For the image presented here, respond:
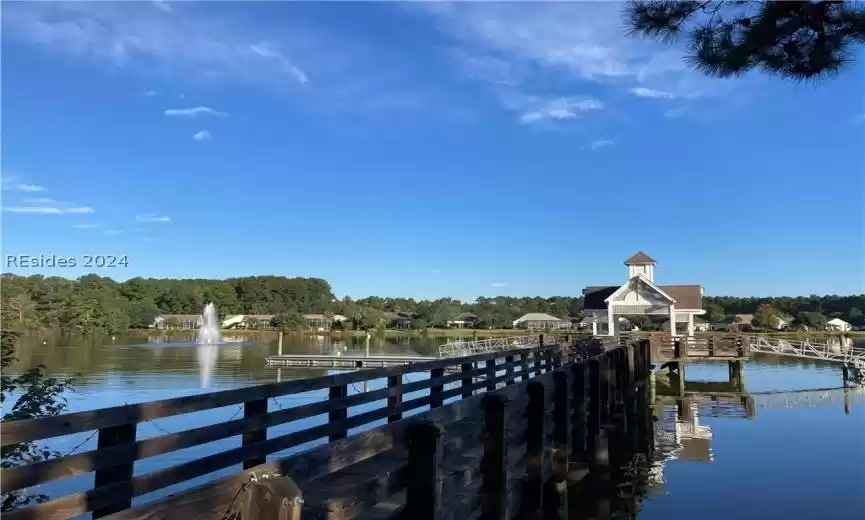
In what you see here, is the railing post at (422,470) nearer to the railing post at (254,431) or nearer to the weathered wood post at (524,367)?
the railing post at (254,431)

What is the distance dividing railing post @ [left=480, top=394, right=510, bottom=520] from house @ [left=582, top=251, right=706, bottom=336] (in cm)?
3101

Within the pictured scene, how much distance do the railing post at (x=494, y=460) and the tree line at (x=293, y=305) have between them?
52.5 meters

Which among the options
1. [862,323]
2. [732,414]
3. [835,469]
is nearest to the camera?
[835,469]

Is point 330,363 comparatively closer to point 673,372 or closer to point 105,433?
point 673,372

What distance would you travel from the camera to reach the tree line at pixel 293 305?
249ft

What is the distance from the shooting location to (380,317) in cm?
11069

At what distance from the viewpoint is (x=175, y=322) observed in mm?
110312

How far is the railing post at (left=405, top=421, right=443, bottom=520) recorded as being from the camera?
435 cm

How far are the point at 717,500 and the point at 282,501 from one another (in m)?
10.3

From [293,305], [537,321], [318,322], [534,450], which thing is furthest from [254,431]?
[293,305]

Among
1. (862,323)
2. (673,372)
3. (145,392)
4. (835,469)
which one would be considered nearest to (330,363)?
(145,392)

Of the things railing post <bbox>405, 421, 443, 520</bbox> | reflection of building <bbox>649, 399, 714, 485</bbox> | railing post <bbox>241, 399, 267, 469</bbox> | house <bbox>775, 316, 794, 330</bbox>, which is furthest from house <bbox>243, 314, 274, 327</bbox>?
railing post <bbox>405, 421, 443, 520</bbox>

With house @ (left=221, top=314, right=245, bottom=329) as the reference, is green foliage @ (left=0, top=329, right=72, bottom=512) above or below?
below

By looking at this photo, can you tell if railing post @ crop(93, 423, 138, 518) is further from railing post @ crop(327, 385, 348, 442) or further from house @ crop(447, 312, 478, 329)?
house @ crop(447, 312, 478, 329)
